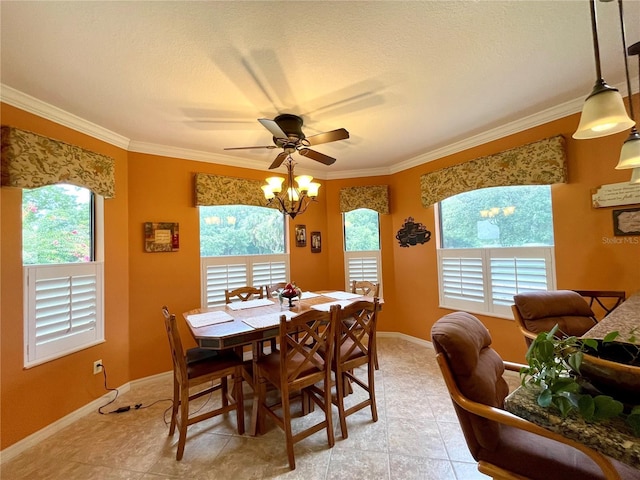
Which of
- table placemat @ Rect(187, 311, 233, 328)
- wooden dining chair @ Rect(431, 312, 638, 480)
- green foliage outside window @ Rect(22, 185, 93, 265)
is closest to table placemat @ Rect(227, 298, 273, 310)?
table placemat @ Rect(187, 311, 233, 328)

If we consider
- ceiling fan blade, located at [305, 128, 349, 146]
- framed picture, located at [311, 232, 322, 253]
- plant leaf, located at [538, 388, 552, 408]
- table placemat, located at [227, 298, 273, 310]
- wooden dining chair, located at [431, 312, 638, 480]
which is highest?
ceiling fan blade, located at [305, 128, 349, 146]

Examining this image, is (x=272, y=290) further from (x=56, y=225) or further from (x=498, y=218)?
(x=498, y=218)

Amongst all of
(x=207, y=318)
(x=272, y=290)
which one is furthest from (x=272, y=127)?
(x=272, y=290)

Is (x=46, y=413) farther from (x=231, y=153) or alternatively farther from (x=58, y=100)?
(x=231, y=153)

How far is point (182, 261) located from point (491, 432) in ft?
10.4

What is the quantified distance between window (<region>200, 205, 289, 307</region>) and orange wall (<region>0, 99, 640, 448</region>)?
147 mm

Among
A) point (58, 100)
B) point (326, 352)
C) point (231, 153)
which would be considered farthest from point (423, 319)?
point (58, 100)

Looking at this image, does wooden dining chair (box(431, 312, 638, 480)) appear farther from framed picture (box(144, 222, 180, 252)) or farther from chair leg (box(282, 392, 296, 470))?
framed picture (box(144, 222, 180, 252))

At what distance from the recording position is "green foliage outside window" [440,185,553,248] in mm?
2713

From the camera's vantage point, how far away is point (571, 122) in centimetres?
244

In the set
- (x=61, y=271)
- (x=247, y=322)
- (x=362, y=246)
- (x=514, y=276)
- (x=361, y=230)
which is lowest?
(x=247, y=322)

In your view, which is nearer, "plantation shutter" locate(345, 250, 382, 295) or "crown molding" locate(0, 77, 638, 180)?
"crown molding" locate(0, 77, 638, 180)

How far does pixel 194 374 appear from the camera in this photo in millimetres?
1955

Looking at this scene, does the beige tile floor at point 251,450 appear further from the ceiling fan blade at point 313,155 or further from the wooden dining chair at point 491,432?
the ceiling fan blade at point 313,155
